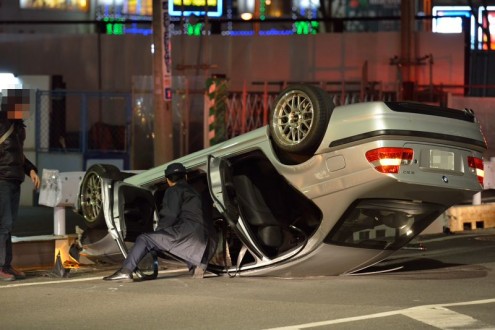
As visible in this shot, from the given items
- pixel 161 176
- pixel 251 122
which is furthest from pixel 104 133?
pixel 161 176

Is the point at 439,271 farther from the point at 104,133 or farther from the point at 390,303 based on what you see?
the point at 104,133

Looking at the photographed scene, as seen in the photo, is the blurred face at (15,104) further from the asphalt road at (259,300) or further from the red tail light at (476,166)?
the red tail light at (476,166)

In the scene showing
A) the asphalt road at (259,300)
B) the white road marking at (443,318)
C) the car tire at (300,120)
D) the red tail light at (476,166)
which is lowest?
the white road marking at (443,318)

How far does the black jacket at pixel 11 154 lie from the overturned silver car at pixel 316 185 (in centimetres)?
83

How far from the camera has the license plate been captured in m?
8.83

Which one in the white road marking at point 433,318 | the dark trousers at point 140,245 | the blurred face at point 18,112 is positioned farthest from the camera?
the blurred face at point 18,112

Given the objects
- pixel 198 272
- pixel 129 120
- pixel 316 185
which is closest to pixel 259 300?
pixel 316 185

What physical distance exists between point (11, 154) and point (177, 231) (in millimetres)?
1779

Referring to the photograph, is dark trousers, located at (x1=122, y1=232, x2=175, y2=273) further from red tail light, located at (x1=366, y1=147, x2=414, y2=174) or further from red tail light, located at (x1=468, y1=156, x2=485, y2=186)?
red tail light, located at (x1=468, y1=156, x2=485, y2=186)

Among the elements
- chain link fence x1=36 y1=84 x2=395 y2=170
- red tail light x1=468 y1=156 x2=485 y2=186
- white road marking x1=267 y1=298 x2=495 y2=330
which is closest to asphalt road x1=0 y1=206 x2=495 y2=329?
white road marking x1=267 y1=298 x2=495 y2=330

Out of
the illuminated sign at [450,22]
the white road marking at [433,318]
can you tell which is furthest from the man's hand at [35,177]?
the illuminated sign at [450,22]

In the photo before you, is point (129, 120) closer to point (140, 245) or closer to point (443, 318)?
point (140, 245)

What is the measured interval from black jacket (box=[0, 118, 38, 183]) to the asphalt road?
40.2 inches

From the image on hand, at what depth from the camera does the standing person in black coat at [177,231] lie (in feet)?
31.2
